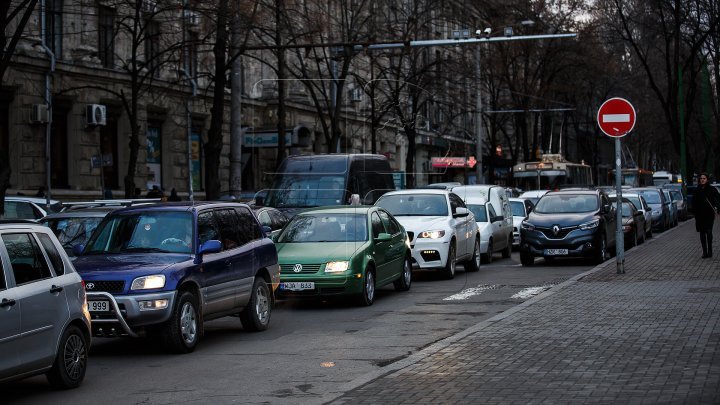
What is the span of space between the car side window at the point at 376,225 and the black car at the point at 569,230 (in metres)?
7.48

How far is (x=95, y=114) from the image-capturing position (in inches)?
1380

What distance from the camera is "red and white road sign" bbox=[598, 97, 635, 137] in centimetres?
1969

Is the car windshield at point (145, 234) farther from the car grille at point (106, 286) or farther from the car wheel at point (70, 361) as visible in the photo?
the car wheel at point (70, 361)

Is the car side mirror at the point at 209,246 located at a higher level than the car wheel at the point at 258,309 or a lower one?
higher

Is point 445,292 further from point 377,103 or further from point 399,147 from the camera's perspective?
point 399,147

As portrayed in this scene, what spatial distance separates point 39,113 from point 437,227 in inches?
630

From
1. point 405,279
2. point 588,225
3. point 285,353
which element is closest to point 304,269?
point 405,279

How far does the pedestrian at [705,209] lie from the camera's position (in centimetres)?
2341

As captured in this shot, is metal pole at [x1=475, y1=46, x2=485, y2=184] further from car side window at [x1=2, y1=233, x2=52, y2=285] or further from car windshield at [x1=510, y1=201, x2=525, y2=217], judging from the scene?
car side window at [x1=2, y1=233, x2=52, y2=285]

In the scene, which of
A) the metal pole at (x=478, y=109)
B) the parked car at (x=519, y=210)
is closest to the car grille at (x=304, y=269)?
the parked car at (x=519, y=210)

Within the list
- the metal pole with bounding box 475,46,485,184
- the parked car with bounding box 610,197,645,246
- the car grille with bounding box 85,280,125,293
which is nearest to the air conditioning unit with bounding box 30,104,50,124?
the parked car with bounding box 610,197,645,246

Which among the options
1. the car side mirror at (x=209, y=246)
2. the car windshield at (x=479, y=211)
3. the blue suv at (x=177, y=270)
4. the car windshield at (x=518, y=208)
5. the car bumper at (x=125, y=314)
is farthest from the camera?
the car windshield at (x=518, y=208)

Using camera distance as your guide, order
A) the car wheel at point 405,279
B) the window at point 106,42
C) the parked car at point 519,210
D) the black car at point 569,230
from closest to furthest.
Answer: the car wheel at point 405,279 < the black car at point 569,230 < the parked car at point 519,210 < the window at point 106,42

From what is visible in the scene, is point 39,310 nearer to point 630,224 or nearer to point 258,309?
point 258,309
